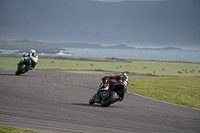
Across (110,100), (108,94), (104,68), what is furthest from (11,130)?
(104,68)

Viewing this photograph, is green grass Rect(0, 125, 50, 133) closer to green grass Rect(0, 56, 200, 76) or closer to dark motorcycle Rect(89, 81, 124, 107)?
dark motorcycle Rect(89, 81, 124, 107)

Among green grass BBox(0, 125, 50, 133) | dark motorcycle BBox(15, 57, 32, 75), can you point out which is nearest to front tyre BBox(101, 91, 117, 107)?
green grass BBox(0, 125, 50, 133)

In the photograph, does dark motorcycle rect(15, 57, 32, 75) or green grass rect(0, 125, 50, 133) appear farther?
dark motorcycle rect(15, 57, 32, 75)

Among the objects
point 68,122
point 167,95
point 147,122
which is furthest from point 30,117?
point 167,95

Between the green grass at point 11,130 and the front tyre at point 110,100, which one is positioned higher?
the front tyre at point 110,100

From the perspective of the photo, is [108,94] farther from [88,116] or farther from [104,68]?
[104,68]

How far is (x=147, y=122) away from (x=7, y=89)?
10597 mm

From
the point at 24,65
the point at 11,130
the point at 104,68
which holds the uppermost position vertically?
the point at 104,68

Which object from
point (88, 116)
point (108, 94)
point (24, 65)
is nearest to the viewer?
point (88, 116)

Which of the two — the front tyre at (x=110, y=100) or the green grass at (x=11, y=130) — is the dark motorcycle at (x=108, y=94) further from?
the green grass at (x=11, y=130)

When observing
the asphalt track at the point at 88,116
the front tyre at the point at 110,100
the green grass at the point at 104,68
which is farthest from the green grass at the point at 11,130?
the green grass at the point at 104,68

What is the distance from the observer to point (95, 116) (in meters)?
12.9

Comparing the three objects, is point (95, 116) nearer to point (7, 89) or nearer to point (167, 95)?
point (7, 89)

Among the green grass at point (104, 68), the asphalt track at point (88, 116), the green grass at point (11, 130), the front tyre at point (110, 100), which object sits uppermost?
the green grass at point (104, 68)
